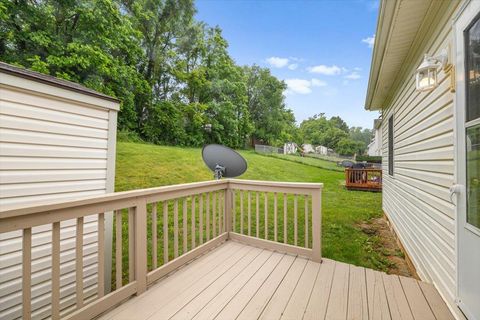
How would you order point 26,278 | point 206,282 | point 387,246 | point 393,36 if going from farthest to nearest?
point 387,246, point 393,36, point 206,282, point 26,278

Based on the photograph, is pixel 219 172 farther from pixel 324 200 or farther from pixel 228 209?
pixel 324 200

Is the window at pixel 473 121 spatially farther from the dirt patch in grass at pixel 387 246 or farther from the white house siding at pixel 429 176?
the dirt patch in grass at pixel 387 246

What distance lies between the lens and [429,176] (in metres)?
2.50

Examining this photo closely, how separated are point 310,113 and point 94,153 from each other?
6462cm

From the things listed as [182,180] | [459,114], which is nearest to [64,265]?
[459,114]

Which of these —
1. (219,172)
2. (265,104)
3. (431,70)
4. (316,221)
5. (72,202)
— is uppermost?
(265,104)

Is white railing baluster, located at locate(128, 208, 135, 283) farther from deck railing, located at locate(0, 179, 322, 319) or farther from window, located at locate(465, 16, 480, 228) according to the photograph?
window, located at locate(465, 16, 480, 228)

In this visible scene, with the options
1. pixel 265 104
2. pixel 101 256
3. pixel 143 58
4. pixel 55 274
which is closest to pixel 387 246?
pixel 101 256

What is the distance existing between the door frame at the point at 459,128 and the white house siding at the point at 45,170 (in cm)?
338

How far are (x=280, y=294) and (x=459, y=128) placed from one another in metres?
2.01

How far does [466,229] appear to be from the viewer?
1615mm

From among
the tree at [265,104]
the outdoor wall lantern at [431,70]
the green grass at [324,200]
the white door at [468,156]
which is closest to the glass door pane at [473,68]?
the white door at [468,156]

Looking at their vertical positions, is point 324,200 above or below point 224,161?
below

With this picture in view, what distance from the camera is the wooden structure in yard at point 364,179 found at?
960 centimetres
